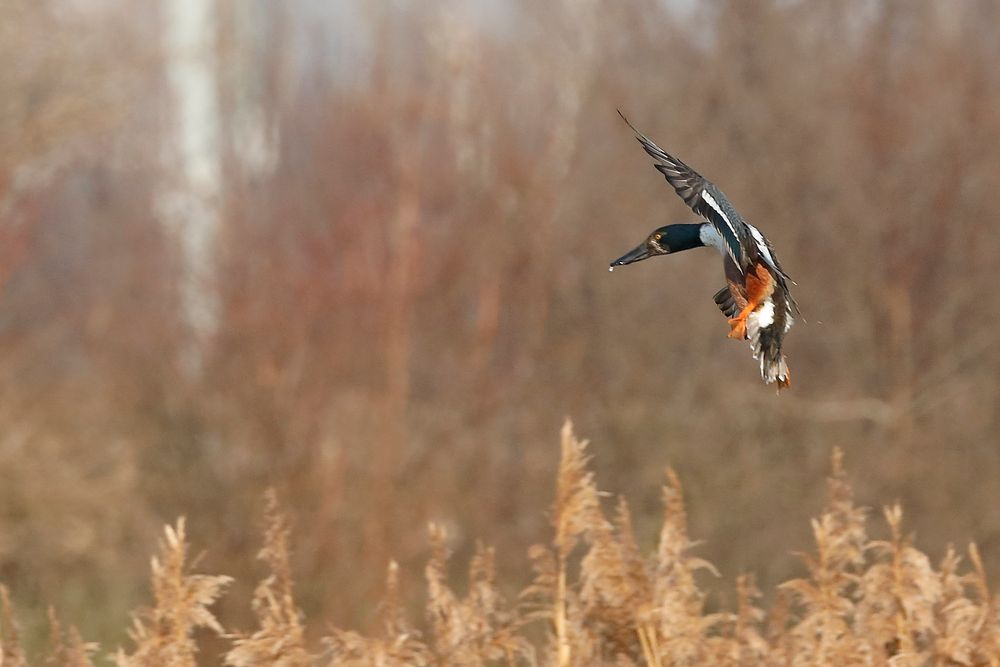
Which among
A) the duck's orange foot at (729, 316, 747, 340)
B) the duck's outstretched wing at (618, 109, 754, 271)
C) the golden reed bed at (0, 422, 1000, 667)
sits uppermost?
the duck's outstretched wing at (618, 109, 754, 271)

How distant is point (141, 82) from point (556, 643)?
12154 millimetres

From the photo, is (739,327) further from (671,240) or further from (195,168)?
(195,168)

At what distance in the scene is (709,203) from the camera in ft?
12.8

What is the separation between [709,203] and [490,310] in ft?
30.1

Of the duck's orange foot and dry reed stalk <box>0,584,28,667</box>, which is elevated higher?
the duck's orange foot

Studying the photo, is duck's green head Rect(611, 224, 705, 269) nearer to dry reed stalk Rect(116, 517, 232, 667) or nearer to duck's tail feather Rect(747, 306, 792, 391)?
duck's tail feather Rect(747, 306, 792, 391)

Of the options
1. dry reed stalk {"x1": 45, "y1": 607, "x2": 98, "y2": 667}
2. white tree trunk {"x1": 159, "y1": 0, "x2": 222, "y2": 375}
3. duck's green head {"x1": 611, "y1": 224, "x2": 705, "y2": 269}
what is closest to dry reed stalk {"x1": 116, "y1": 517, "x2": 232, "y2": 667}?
dry reed stalk {"x1": 45, "y1": 607, "x2": 98, "y2": 667}

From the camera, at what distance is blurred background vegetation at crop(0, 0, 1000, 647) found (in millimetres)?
10641

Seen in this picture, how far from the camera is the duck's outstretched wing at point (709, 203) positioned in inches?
154

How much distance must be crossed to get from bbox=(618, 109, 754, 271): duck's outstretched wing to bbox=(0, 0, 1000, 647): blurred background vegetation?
20.2ft

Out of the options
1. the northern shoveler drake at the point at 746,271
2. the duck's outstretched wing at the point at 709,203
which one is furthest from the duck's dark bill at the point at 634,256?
the duck's outstretched wing at the point at 709,203

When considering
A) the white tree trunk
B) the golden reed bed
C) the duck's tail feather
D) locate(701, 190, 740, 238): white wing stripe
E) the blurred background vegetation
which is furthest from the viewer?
the white tree trunk

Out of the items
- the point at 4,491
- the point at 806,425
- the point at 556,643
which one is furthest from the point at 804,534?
the point at 556,643

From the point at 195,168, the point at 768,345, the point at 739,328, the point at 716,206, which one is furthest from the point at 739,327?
the point at 195,168
